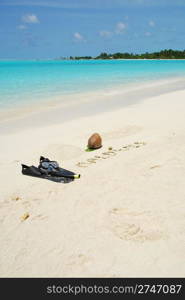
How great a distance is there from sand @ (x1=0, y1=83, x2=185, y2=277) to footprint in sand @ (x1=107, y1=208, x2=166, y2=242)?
11 mm

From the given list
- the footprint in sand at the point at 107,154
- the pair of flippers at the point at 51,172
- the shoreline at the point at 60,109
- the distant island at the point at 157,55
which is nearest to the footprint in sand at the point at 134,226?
the pair of flippers at the point at 51,172

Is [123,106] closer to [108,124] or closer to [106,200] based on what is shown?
[108,124]

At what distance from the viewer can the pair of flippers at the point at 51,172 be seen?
5289 millimetres

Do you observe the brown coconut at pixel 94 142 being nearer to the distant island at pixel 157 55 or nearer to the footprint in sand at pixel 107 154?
the footprint in sand at pixel 107 154

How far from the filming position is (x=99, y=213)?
4078 mm

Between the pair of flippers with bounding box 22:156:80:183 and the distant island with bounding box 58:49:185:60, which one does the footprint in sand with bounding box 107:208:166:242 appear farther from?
the distant island with bounding box 58:49:185:60

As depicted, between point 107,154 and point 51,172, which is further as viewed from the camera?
point 107,154

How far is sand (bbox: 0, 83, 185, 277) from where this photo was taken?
10.4 feet

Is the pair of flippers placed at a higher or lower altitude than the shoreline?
lower

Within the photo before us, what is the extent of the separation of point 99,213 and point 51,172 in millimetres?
1641

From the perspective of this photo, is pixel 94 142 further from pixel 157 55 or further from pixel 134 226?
pixel 157 55

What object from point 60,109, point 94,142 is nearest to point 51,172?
point 94,142

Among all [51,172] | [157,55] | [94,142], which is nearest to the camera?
[51,172]

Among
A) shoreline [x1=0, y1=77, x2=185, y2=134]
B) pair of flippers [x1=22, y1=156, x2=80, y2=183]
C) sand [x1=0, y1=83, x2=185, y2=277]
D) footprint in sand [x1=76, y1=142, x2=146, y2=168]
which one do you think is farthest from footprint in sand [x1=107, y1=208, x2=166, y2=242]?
shoreline [x1=0, y1=77, x2=185, y2=134]
